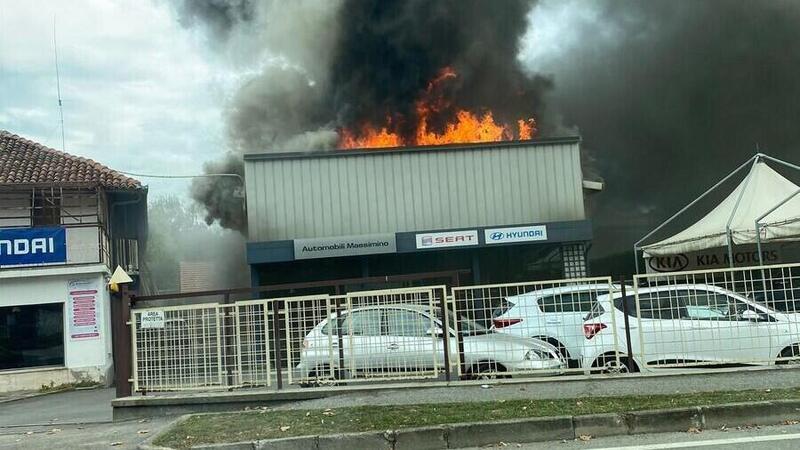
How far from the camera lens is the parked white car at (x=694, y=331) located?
7918mm

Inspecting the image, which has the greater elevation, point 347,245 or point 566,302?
point 347,245

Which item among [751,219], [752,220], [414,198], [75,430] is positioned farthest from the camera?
[414,198]

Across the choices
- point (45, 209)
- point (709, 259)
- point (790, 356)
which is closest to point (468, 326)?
point (790, 356)

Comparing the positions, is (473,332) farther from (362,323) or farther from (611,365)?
(611,365)

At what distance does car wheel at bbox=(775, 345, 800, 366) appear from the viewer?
799 centimetres

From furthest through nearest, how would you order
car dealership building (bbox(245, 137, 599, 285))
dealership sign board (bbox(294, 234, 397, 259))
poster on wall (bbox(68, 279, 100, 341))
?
1. car dealership building (bbox(245, 137, 599, 285))
2. poster on wall (bbox(68, 279, 100, 341))
3. dealership sign board (bbox(294, 234, 397, 259))

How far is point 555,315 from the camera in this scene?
786 centimetres

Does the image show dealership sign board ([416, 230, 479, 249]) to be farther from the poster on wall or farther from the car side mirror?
the car side mirror

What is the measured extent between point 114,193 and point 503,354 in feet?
46.5

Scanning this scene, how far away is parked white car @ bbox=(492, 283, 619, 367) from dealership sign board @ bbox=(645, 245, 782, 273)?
889 cm

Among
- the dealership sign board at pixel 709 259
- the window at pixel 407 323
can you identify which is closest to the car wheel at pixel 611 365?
the window at pixel 407 323

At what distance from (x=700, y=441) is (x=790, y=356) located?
3485mm

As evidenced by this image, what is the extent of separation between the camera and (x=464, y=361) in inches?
317

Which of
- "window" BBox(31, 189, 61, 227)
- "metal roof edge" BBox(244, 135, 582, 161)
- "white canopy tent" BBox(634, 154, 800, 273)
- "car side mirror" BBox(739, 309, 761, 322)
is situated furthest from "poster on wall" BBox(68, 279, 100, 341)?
"car side mirror" BBox(739, 309, 761, 322)
